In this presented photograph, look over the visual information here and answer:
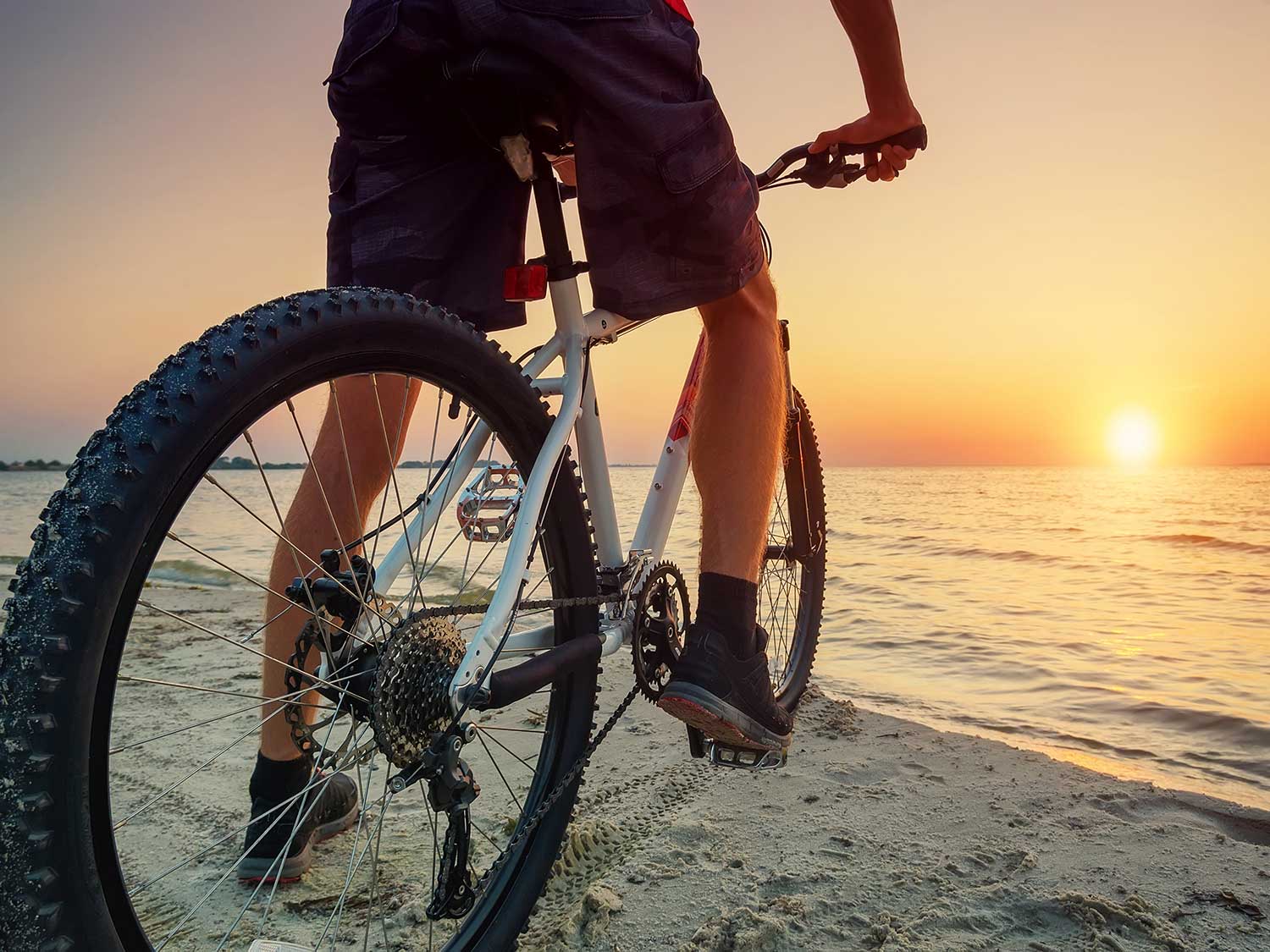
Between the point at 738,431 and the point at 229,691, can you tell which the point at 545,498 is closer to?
the point at 738,431

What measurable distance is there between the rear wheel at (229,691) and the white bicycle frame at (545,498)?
36 millimetres

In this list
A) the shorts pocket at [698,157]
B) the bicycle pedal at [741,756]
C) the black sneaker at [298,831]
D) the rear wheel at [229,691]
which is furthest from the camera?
the bicycle pedal at [741,756]

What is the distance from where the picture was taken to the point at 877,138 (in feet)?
6.60

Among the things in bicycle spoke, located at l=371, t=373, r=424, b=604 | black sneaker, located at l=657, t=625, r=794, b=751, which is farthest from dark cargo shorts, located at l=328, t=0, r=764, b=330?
black sneaker, located at l=657, t=625, r=794, b=751

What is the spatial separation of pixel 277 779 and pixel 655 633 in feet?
2.80

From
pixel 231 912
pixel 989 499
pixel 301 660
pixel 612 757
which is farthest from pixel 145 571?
pixel 989 499

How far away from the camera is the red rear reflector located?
→ 1.60m

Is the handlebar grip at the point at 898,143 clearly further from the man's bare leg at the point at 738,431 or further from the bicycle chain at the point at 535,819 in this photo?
the bicycle chain at the point at 535,819

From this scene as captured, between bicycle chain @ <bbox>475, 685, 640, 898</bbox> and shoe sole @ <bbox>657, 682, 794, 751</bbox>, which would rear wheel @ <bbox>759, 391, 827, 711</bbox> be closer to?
shoe sole @ <bbox>657, 682, 794, 751</bbox>

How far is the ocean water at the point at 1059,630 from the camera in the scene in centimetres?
280

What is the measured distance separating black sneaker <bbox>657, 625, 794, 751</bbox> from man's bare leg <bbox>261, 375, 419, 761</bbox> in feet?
2.38

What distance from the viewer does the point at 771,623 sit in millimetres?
2787

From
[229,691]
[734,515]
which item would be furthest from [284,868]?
[734,515]

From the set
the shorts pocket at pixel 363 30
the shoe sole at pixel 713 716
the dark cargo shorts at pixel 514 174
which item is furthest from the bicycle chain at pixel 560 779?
the shorts pocket at pixel 363 30
